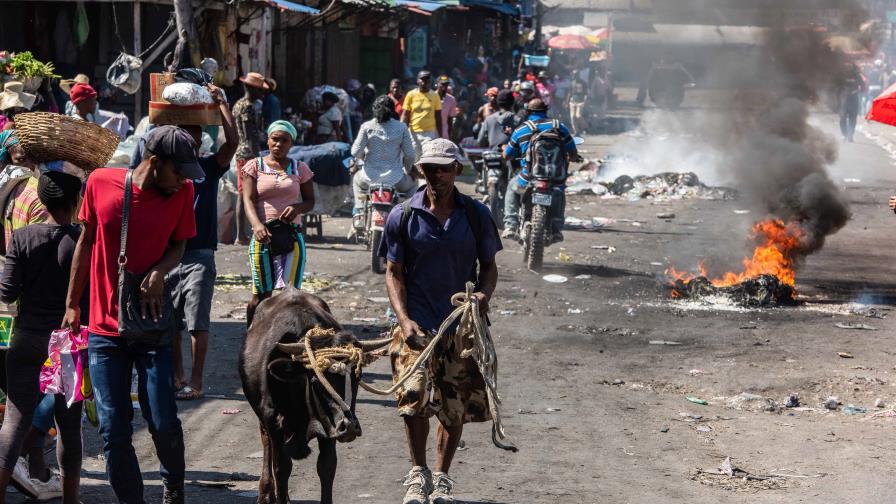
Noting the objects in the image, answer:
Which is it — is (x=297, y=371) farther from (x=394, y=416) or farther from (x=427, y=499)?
(x=394, y=416)

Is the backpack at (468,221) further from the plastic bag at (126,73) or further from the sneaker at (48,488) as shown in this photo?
the plastic bag at (126,73)

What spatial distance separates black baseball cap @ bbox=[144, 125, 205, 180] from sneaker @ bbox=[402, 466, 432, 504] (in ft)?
5.98

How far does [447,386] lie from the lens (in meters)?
5.95

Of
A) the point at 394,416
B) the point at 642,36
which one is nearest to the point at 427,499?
the point at 394,416

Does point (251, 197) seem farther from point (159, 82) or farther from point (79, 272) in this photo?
point (79, 272)

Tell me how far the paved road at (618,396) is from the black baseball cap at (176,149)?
178cm

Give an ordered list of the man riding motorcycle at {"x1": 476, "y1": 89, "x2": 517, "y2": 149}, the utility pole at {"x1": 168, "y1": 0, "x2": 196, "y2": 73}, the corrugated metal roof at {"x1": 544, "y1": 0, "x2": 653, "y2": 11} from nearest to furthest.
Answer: the utility pole at {"x1": 168, "y1": 0, "x2": 196, "y2": 73} → the man riding motorcycle at {"x1": 476, "y1": 89, "x2": 517, "y2": 149} → the corrugated metal roof at {"x1": 544, "y1": 0, "x2": 653, "y2": 11}

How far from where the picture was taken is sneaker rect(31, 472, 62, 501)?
5.82 meters

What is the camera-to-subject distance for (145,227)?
511 centimetres

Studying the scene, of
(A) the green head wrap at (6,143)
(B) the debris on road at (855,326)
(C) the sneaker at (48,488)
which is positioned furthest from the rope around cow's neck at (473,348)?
(B) the debris on road at (855,326)

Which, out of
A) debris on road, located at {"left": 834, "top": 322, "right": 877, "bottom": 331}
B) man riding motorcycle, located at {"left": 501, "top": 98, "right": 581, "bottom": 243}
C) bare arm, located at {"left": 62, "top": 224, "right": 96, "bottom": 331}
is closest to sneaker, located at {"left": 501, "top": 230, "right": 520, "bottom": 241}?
man riding motorcycle, located at {"left": 501, "top": 98, "right": 581, "bottom": 243}

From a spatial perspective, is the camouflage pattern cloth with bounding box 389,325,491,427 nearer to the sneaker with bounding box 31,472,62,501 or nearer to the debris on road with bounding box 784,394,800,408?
the sneaker with bounding box 31,472,62,501

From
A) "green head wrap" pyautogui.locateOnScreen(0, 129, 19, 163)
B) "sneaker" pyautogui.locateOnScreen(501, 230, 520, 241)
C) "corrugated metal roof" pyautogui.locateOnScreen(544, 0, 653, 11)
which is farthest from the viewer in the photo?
"corrugated metal roof" pyautogui.locateOnScreen(544, 0, 653, 11)

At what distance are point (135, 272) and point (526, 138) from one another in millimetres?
9747
